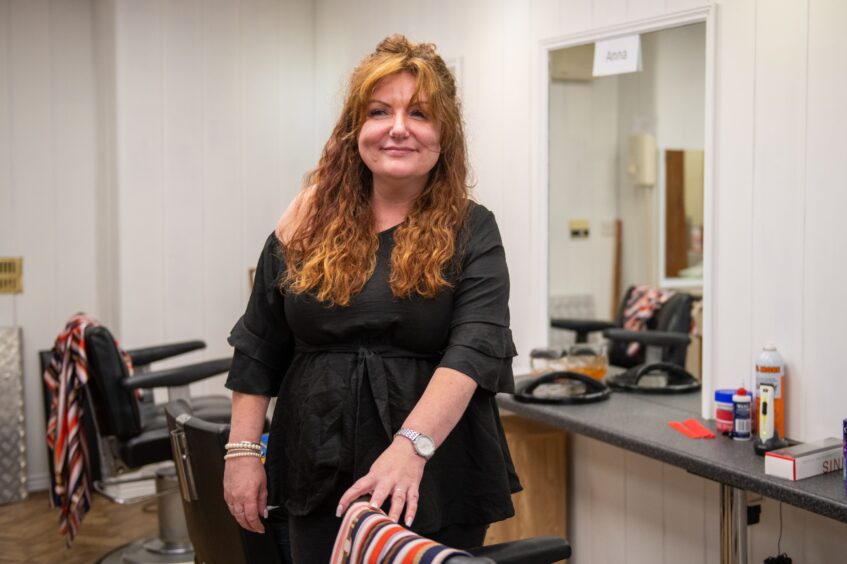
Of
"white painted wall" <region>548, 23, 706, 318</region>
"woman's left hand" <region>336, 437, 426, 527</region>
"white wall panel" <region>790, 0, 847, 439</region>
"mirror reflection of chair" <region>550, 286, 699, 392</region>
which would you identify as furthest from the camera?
"white painted wall" <region>548, 23, 706, 318</region>

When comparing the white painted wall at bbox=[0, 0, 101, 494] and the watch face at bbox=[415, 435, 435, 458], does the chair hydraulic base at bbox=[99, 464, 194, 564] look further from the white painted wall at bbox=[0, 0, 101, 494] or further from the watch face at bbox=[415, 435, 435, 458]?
the watch face at bbox=[415, 435, 435, 458]

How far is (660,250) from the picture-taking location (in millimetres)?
3316

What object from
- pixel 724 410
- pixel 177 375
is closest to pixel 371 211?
pixel 724 410

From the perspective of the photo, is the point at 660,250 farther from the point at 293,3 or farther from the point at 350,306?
the point at 293,3

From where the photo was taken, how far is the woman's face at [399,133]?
59.6 inches

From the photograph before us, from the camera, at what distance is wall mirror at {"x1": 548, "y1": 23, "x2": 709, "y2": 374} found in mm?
2965

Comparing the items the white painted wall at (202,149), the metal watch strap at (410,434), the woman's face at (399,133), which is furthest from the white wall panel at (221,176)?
the metal watch strap at (410,434)

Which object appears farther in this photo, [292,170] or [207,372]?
[292,170]

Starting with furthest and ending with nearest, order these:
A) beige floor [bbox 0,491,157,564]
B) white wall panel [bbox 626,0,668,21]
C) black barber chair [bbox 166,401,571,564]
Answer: beige floor [bbox 0,491,157,564] < white wall panel [bbox 626,0,668,21] < black barber chair [bbox 166,401,571,564]

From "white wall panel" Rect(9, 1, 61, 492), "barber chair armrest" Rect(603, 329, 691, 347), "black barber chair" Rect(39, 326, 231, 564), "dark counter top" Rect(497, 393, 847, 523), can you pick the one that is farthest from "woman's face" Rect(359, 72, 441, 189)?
"white wall panel" Rect(9, 1, 61, 492)

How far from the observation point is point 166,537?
3662 mm

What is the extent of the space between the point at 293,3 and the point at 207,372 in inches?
82.2

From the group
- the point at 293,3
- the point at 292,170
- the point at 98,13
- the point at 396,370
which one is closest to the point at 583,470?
the point at 396,370

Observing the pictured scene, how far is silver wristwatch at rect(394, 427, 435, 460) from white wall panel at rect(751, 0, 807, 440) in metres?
1.24
